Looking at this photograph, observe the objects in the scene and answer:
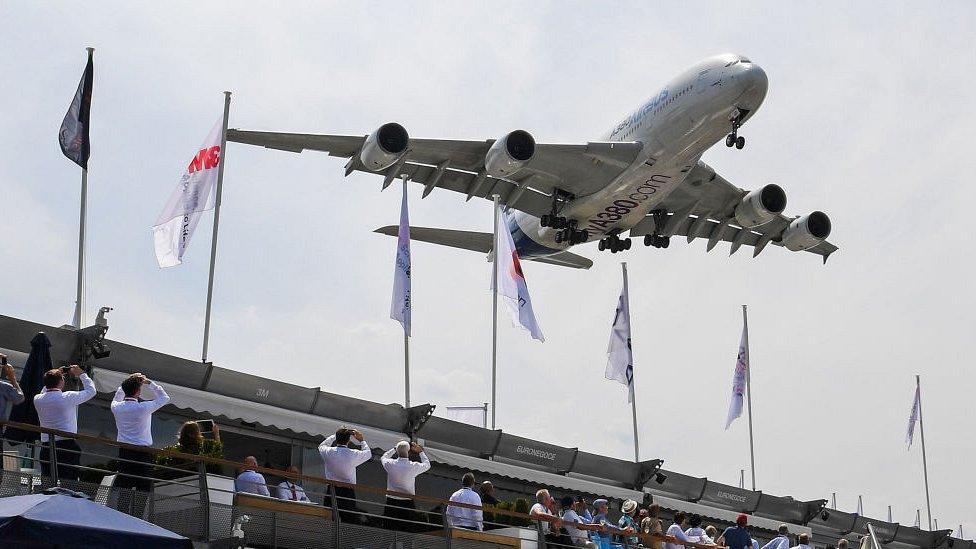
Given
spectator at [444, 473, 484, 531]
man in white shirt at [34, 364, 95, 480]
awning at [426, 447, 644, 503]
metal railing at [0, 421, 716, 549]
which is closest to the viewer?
metal railing at [0, 421, 716, 549]

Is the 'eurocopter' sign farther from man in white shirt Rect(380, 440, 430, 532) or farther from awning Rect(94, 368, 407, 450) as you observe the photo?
man in white shirt Rect(380, 440, 430, 532)

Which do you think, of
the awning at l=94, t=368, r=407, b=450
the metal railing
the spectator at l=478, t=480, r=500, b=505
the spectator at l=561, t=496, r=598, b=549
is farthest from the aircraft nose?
the metal railing

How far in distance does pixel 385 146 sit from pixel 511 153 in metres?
3.90

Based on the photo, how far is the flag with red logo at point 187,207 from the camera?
22.6 meters

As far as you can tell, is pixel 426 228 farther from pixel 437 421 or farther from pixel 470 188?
pixel 437 421

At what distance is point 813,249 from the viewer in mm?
41438

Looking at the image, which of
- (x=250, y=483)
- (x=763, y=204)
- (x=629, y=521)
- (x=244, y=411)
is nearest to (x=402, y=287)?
(x=244, y=411)

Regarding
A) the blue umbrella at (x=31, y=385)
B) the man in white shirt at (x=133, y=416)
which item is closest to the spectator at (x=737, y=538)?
the man in white shirt at (x=133, y=416)

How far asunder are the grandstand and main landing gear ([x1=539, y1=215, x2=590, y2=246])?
1094 centimetres

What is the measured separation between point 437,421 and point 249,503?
10.5m

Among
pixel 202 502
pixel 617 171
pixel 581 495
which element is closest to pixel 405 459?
pixel 202 502

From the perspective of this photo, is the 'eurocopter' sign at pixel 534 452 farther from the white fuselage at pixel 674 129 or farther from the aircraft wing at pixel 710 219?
the aircraft wing at pixel 710 219

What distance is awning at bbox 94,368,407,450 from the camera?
17.2m

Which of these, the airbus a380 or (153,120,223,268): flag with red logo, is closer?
(153,120,223,268): flag with red logo
